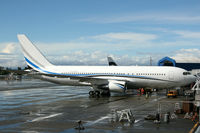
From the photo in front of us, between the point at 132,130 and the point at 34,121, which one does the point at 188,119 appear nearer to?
the point at 132,130

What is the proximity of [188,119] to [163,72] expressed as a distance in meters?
17.5

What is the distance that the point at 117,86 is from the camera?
35.2 m

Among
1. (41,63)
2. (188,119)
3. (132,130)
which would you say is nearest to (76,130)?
(132,130)

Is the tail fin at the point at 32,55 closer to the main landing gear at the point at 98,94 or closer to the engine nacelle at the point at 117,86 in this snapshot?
the main landing gear at the point at 98,94

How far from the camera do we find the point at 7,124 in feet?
58.0

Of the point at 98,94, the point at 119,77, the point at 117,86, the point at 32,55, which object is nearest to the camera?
the point at 117,86

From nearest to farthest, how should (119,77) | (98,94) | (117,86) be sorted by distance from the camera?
(117,86) → (98,94) → (119,77)

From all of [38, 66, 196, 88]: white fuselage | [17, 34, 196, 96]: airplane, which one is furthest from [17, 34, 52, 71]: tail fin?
[38, 66, 196, 88]: white fuselage

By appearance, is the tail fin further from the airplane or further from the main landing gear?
the main landing gear

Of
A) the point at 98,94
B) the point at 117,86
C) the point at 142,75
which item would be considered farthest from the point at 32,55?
the point at 142,75

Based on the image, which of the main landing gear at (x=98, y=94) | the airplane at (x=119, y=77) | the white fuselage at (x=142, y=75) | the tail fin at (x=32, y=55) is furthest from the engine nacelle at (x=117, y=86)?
the tail fin at (x=32, y=55)

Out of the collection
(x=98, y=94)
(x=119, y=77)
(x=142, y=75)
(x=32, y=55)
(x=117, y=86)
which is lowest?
(x=98, y=94)

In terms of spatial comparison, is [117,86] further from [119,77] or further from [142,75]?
[142,75]

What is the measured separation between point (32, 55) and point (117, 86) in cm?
1569
